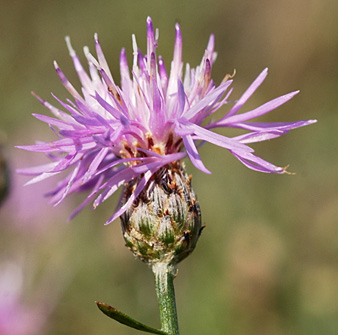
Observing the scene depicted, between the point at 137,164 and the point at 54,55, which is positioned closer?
the point at 137,164

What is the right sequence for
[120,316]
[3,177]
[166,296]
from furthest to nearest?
[3,177] < [166,296] < [120,316]

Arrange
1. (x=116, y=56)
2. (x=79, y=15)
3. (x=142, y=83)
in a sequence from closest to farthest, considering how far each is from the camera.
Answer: (x=142, y=83) < (x=116, y=56) < (x=79, y=15)

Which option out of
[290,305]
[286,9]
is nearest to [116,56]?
[286,9]

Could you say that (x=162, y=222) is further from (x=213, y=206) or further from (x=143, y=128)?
(x=213, y=206)

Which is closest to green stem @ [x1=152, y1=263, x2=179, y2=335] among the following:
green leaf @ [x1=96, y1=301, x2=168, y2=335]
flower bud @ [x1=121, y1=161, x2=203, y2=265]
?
flower bud @ [x1=121, y1=161, x2=203, y2=265]

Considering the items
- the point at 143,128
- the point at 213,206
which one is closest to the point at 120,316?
the point at 143,128

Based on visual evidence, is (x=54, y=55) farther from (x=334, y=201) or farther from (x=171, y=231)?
(x=171, y=231)

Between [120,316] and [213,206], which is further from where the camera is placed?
[213,206]
